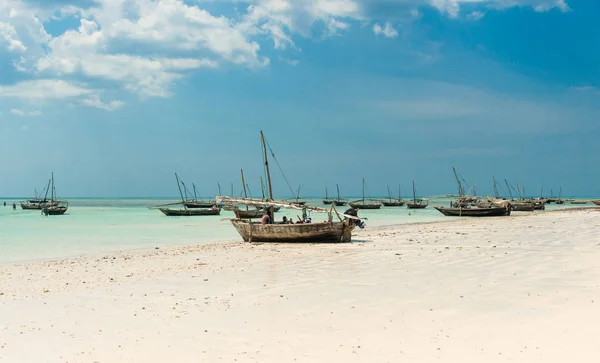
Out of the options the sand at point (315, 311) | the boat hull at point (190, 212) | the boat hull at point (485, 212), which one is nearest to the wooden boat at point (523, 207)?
the boat hull at point (485, 212)

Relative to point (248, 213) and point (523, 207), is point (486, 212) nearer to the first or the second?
point (523, 207)

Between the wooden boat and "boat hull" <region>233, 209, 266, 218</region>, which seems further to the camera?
the wooden boat

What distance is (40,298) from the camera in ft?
35.2

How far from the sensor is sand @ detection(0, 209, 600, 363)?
22.0 feet

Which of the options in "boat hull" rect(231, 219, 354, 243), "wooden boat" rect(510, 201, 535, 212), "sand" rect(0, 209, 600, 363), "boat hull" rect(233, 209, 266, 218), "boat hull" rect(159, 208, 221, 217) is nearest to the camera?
"sand" rect(0, 209, 600, 363)

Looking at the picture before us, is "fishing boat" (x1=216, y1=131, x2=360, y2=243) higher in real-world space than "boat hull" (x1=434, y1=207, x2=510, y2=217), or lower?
higher

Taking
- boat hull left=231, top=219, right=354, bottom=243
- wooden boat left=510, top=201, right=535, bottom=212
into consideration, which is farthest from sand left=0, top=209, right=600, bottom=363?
wooden boat left=510, top=201, right=535, bottom=212

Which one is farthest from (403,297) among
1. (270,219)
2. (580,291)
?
(270,219)

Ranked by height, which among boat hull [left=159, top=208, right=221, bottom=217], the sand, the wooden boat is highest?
boat hull [left=159, top=208, right=221, bottom=217]

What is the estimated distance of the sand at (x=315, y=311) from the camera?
672 centimetres

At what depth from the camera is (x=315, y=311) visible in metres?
8.84

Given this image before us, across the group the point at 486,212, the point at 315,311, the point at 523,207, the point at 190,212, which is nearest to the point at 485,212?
the point at 486,212

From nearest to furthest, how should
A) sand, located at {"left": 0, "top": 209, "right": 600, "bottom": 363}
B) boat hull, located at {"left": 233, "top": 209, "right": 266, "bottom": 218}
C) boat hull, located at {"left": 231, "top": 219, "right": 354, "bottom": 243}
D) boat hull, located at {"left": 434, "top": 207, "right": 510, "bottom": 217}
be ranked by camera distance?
sand, located at {"left": 0, "top": 209, "right": 600, "bottom": 363} → boat hull, located at {"left": 231, "top": 219, "right": 354, "bottom": 243} → boat hull, located at {"left": 434, "top": 207, "right": 510, "bottom": 217} → boat hull, located at {"left": 233, "top": 209, "right": 266, "bottom": 218}

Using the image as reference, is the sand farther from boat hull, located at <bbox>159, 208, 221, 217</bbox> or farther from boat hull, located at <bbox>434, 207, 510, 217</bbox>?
boat hull, located at <bbox>159, 208, 221, 217</bbox>
